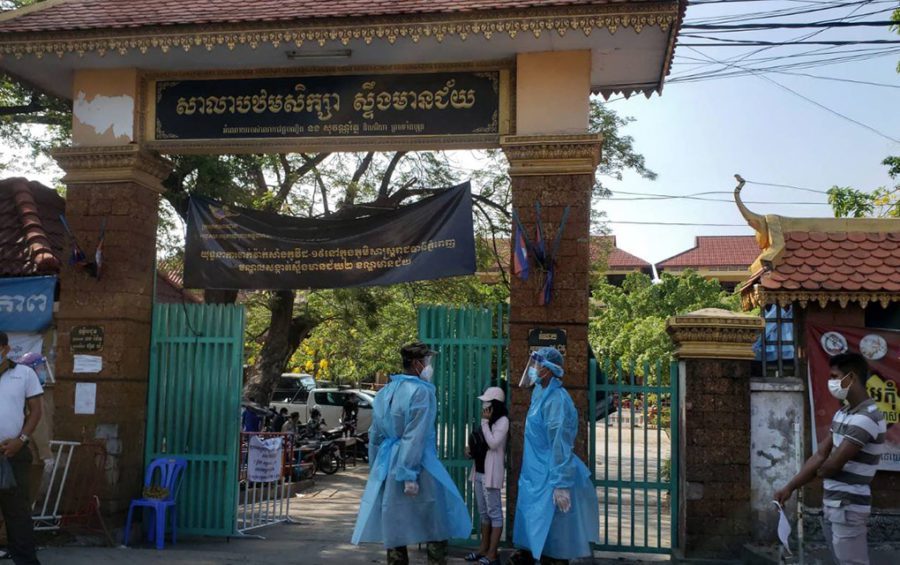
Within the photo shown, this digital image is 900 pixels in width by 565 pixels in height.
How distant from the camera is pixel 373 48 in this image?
840 cm

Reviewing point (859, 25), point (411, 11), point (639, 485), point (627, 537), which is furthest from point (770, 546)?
point (859, 25)

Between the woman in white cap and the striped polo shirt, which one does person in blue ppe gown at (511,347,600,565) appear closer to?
the woman in white cap

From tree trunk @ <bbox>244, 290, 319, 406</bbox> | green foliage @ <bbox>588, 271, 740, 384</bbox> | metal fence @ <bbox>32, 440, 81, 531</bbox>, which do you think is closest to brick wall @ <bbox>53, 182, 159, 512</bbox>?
metal fence @ <bbox>32, 440, 81, 531</bbox>

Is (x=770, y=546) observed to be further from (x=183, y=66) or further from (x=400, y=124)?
(x=183, y=66)

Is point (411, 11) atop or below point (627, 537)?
atop

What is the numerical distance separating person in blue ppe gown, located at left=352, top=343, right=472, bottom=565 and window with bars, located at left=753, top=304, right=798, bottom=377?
12.1 ft

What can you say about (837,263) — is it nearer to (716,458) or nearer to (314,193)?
(716,458)

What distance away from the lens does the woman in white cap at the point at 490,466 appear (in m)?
7.77

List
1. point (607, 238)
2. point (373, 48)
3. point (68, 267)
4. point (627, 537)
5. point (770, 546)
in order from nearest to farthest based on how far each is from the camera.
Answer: point (770, 546) → point (373, 48) → point (68, 267) → point (627, 537) → point (607, 238)

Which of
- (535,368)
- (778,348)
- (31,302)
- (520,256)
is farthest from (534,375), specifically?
(31,302)

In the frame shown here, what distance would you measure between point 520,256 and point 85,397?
14.9 ft

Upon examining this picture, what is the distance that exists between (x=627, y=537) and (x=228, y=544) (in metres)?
4.35

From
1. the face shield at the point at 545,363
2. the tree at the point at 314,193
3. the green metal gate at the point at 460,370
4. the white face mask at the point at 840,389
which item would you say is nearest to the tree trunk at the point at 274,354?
the tree at the point at 314,193

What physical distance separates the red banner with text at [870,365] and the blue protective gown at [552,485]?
8.57 feet
